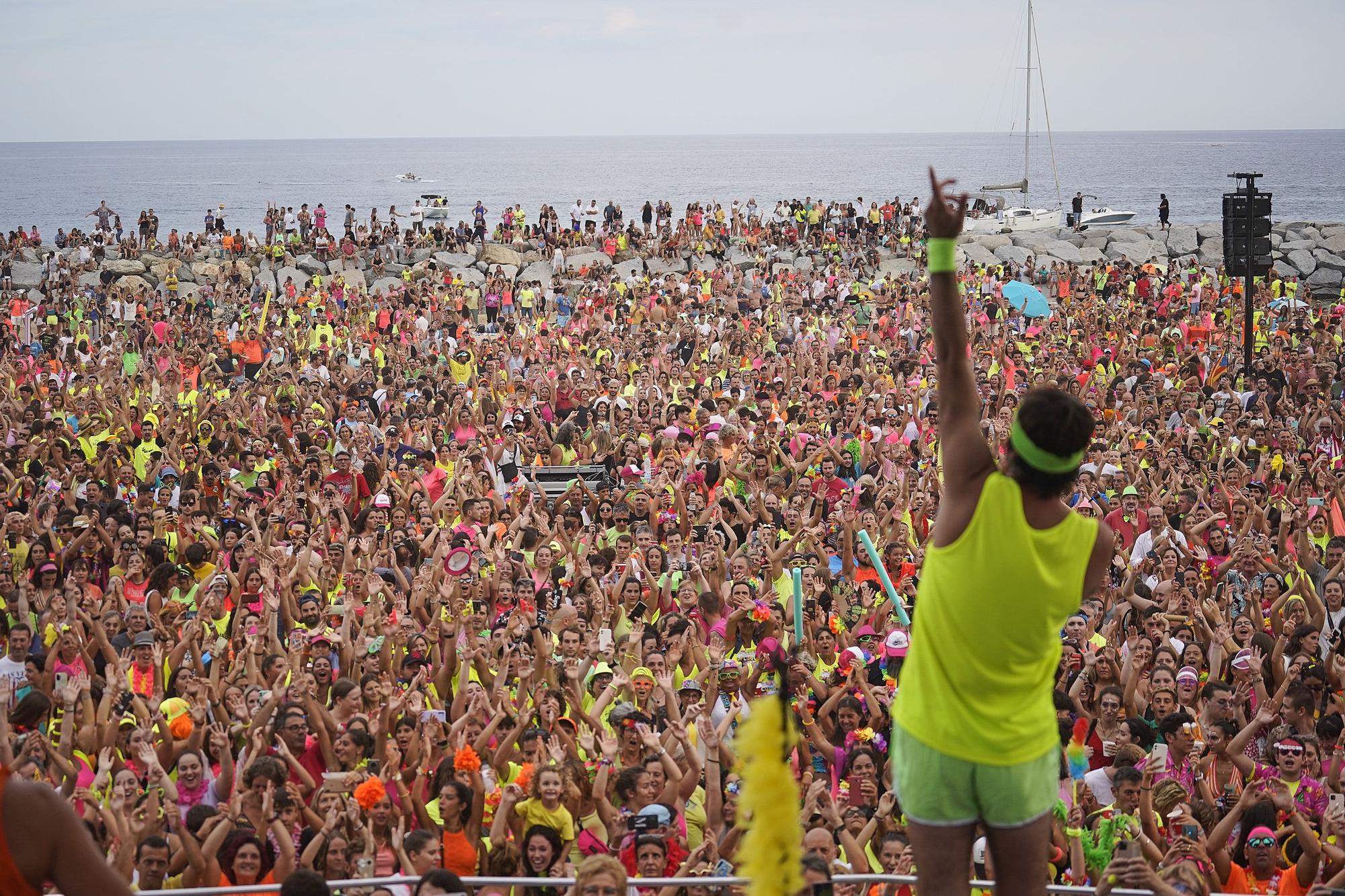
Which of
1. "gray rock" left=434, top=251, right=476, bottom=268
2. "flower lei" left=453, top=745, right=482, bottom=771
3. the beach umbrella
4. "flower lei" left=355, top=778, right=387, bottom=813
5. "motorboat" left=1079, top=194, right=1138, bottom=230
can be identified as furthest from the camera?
"motorboat" left=1079, top=194, right=1138, bottom=230

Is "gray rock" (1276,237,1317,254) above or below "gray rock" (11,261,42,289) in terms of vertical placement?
below

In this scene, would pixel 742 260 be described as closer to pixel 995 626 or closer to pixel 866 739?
pixel 866 739

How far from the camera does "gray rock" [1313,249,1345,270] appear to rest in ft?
110

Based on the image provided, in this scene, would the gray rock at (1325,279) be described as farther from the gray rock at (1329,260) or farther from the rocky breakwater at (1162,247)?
the gray rock at (1329,260)

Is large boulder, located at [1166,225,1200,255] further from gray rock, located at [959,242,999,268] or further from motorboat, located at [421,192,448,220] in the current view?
motorboat, located at [421,192,448,220]

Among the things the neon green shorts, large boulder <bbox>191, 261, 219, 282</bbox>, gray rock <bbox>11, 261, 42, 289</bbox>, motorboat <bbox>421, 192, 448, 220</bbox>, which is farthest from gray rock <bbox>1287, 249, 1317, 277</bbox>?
the neon green shorts

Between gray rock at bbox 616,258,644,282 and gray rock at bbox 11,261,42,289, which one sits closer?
gray rock at bbox 616,258,644,282

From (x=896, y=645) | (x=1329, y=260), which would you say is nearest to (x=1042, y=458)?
(x=896, y=645)

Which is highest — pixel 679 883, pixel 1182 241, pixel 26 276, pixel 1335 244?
pixel 26 276

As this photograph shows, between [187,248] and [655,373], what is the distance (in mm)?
19892

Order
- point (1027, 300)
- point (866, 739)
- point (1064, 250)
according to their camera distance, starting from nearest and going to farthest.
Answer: point (866, 739) < point (1027, 300) < point (1064, 250)

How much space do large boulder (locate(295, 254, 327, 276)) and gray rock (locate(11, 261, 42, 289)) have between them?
569cm

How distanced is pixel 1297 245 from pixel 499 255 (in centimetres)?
2152

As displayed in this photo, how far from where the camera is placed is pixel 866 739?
649 cm
